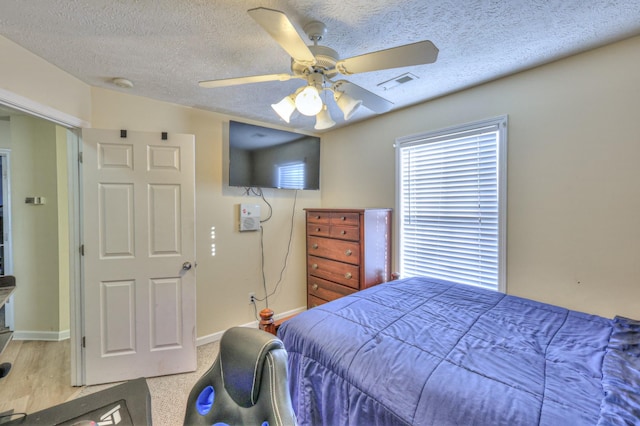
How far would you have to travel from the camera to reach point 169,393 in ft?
6.66

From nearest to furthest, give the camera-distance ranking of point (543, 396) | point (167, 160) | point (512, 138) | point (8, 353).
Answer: point (543, 396) < point (512, 138) < point (167, 160) < point (8, 353)

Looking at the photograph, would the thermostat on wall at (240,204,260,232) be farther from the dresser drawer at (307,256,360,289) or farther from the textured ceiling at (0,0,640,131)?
the textured ceiling at (0,0,640,131)

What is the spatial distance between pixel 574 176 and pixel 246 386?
7.56 ft

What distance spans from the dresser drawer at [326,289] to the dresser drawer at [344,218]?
0.65 m

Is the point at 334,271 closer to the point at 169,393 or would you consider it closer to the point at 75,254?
the point at 169,393

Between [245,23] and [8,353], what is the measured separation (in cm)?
369

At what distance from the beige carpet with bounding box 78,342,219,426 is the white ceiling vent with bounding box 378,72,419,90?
2849mm

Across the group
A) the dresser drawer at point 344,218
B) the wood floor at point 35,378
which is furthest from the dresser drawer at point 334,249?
the wood floor at point 35,378

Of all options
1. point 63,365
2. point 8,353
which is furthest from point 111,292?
point 8,353

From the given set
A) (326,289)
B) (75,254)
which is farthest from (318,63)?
(75,254)

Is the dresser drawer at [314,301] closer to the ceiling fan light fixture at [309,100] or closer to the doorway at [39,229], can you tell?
the ceiling fan light fixture at [309,100]

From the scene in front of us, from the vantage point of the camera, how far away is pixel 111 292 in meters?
2.13

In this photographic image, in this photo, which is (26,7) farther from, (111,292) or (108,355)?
(108,355)

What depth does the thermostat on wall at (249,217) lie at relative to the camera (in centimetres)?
295
